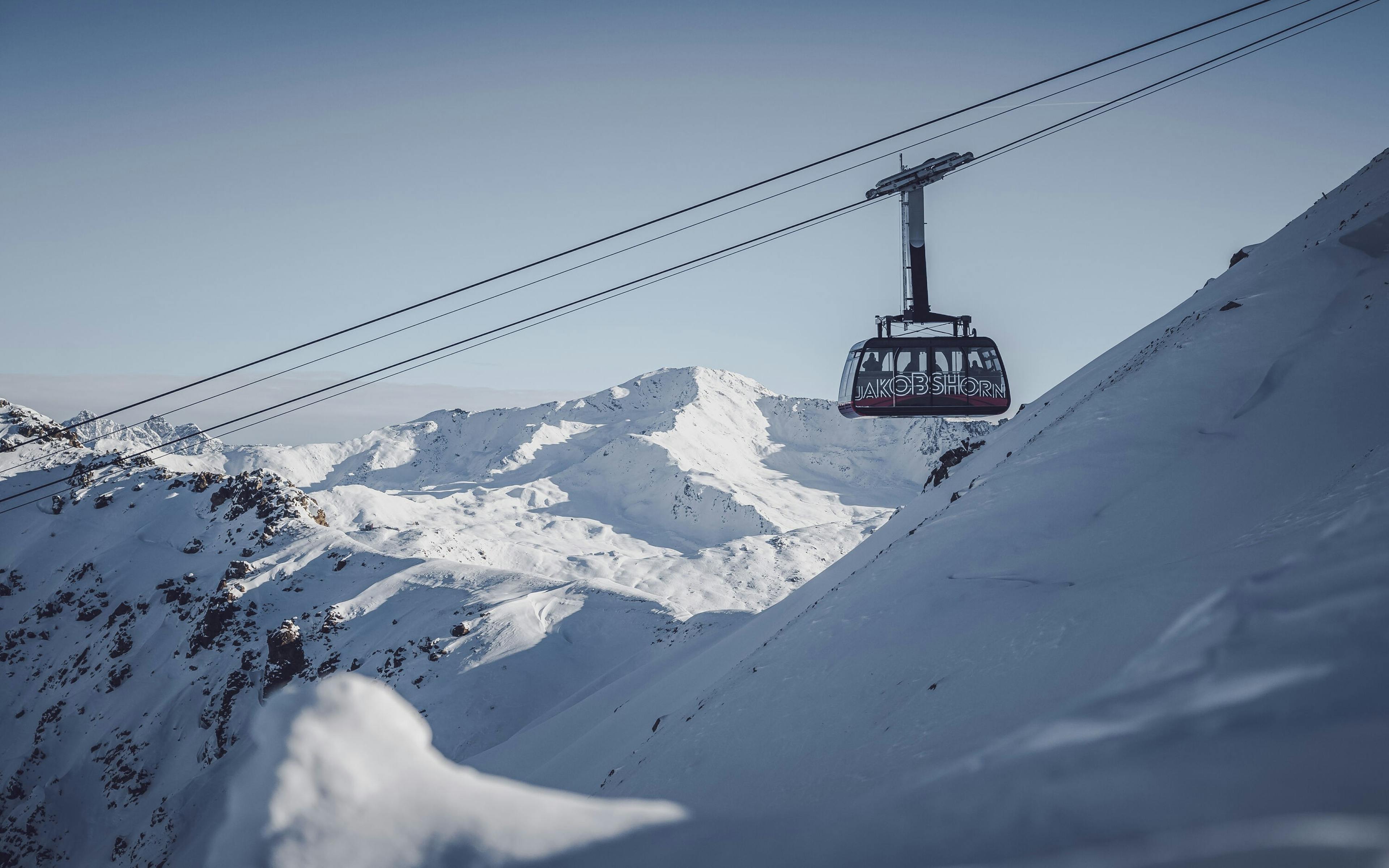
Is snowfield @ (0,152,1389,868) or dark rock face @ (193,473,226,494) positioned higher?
dark rock face @ (193,473,226,494)

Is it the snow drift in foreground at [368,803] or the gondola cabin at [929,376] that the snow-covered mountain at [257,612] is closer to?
the snow drift in foreground at [368,803]

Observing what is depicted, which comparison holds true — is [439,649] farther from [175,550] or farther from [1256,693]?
[175,550]

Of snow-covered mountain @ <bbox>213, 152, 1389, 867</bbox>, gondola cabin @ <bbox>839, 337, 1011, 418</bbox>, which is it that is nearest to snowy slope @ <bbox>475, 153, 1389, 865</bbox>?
snow-covered mountain @ <bbox>213, 152, 1389, 867</bbox>

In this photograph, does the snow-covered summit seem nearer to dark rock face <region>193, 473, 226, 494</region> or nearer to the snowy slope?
dark rock face <region>193, 473, 226, 494</region>

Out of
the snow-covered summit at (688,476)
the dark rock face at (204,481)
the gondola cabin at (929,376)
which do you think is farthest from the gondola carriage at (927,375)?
the snow-covered summit at (688,476)

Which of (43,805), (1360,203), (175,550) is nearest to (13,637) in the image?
(175,550)

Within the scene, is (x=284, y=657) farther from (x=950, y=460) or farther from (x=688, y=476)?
(x=688, y=476)
